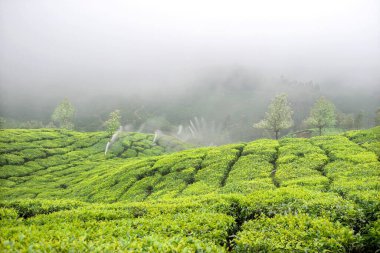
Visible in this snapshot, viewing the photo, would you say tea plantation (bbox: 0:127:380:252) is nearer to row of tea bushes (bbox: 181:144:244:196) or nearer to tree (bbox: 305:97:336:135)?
row of tea bushes (bbox: 181:144:244:196)

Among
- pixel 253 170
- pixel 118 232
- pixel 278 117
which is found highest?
pixel 118 232

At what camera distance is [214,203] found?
59.0 feet

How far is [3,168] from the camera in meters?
64.2

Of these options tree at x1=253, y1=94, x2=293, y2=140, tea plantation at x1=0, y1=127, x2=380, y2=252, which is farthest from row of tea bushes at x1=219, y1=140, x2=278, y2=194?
tree at x1=253, y1=94, x2=293, y2=140

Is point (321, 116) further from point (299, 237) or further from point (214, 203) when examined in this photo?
point (299, 237)

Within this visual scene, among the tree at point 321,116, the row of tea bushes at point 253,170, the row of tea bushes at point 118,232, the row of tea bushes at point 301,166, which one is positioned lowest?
the tree at point 321,116

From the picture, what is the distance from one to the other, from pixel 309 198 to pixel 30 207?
18.1 metres

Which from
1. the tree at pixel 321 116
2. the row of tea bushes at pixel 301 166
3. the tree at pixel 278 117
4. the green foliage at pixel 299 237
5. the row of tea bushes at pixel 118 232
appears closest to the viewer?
the row of tea bushes at pixel 118 232

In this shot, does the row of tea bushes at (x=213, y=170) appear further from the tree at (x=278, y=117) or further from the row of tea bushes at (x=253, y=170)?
the tree at (x=278, y=117)

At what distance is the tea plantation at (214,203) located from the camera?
11133mm

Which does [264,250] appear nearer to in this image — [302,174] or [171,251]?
[171,251]

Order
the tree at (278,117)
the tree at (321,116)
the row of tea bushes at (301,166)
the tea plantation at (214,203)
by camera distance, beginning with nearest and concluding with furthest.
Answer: the tea plantation at (214,203) < the row of tea bushes at (301,166) < the tree at (278,117) < the tree at (321,116)

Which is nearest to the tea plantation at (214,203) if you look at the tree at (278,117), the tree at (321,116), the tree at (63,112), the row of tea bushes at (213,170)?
the row of tea bushes at (213,170)


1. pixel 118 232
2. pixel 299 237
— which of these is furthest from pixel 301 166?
pixel 118 232
